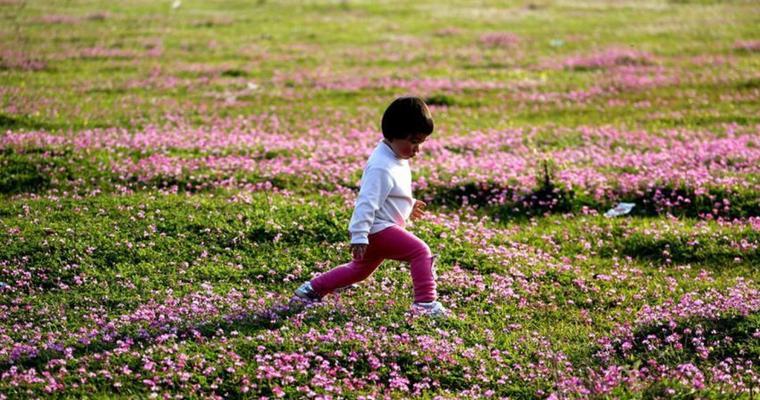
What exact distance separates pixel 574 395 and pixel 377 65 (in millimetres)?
24793

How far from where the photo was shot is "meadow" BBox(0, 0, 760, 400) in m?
7.99

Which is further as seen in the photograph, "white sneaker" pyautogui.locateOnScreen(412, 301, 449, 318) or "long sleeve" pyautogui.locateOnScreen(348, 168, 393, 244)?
"white sneaker" pyautogui.locateOnScreen(412, 301, 449, 318)

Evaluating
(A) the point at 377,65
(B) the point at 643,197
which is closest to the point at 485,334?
(B) the point at 643,197

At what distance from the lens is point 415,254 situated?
9070mm

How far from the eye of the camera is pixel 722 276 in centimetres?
1091

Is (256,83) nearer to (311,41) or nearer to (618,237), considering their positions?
(311,41)

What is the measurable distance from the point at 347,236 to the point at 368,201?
3.11 meters

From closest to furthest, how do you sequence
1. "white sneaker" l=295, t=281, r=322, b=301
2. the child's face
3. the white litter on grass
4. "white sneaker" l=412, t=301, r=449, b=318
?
the child's face → "white sneaker" l=412, t=301, r=449, b=318 → "white sneaker" l=295, t=281, r=322, b=301 → the white litter on grass

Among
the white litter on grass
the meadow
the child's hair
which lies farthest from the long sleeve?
the white litter on grass

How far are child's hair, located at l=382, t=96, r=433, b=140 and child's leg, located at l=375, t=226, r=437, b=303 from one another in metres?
1.10

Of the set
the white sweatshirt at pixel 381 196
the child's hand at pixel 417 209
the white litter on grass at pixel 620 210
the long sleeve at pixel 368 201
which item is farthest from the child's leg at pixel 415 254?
the white litter on grass at pixel 620 210

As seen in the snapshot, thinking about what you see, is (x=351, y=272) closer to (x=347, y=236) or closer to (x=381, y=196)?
(x=381, y=196)

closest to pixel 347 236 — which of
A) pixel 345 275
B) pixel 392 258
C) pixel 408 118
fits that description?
pixel 345 275

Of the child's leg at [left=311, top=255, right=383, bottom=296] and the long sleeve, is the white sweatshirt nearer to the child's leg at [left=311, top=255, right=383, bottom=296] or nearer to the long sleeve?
the long sleeve
